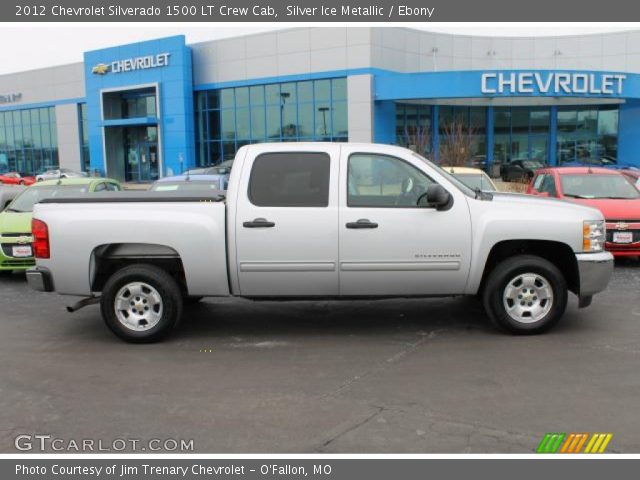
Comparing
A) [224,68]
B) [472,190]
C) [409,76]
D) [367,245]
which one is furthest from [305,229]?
[224,68]

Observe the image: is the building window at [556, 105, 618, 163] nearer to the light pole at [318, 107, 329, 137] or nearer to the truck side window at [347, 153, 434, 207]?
the light pole at [318, 107, 329, 137]

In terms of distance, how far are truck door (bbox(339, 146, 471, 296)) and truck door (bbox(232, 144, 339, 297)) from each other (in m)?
0.14

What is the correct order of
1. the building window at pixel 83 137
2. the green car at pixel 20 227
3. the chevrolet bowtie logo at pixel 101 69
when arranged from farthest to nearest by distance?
the building window at pixel 83 137
the chevrolet bowtie logo at pixel 101 69
the green car at pixel 20 227

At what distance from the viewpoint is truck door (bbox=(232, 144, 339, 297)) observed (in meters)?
6.12

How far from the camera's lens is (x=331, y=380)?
5195 millimetres

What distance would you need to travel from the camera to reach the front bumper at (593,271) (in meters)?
6.21

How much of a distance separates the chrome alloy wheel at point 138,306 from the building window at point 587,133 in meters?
37.7

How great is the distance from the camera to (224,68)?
39.3 m

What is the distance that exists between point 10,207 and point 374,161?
24.4 feet

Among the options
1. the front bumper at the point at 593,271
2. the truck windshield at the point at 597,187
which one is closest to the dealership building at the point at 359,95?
the truck windshield at the point at 597,187

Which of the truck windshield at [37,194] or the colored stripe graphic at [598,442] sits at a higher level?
the truck windshield at [37,194]

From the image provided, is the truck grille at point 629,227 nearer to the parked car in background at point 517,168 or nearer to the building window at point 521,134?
the parked car in background at point 517,168

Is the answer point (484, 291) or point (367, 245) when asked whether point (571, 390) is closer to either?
point (484, 291)

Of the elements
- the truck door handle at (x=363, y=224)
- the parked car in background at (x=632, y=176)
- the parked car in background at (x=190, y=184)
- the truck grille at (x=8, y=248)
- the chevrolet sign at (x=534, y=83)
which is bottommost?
the truck grille at (x=8, y=248)
